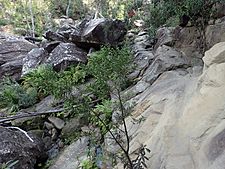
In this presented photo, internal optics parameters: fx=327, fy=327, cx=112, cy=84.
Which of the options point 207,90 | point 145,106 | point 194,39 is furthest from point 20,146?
point 194,39

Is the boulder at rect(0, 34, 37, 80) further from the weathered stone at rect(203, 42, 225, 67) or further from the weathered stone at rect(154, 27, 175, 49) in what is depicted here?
the weathered stone at rect(203, 42, 225, 67)

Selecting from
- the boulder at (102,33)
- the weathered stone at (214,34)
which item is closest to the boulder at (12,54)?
the boulder at (102,33)

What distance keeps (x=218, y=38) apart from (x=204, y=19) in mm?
565

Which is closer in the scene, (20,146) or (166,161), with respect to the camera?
(166,161)

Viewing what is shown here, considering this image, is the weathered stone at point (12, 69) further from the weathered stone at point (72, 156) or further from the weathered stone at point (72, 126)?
the weathered stone at point (72, 156)

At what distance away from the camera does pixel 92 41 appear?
986cm

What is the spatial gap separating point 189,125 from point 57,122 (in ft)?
12.8

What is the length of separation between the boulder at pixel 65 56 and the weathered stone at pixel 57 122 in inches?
93.7

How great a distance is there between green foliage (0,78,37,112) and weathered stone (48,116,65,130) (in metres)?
1.39

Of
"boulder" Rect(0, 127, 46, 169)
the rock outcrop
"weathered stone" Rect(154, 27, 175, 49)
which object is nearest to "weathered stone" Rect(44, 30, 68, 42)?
the rock outcrop

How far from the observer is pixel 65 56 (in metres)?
9.36

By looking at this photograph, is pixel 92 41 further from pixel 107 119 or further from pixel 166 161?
pixel 166 161

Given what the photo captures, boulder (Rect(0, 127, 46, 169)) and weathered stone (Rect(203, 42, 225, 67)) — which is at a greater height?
weathered stone (Rect(203, 42, 225, 67))

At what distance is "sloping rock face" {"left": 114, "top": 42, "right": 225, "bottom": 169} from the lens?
127 inches
